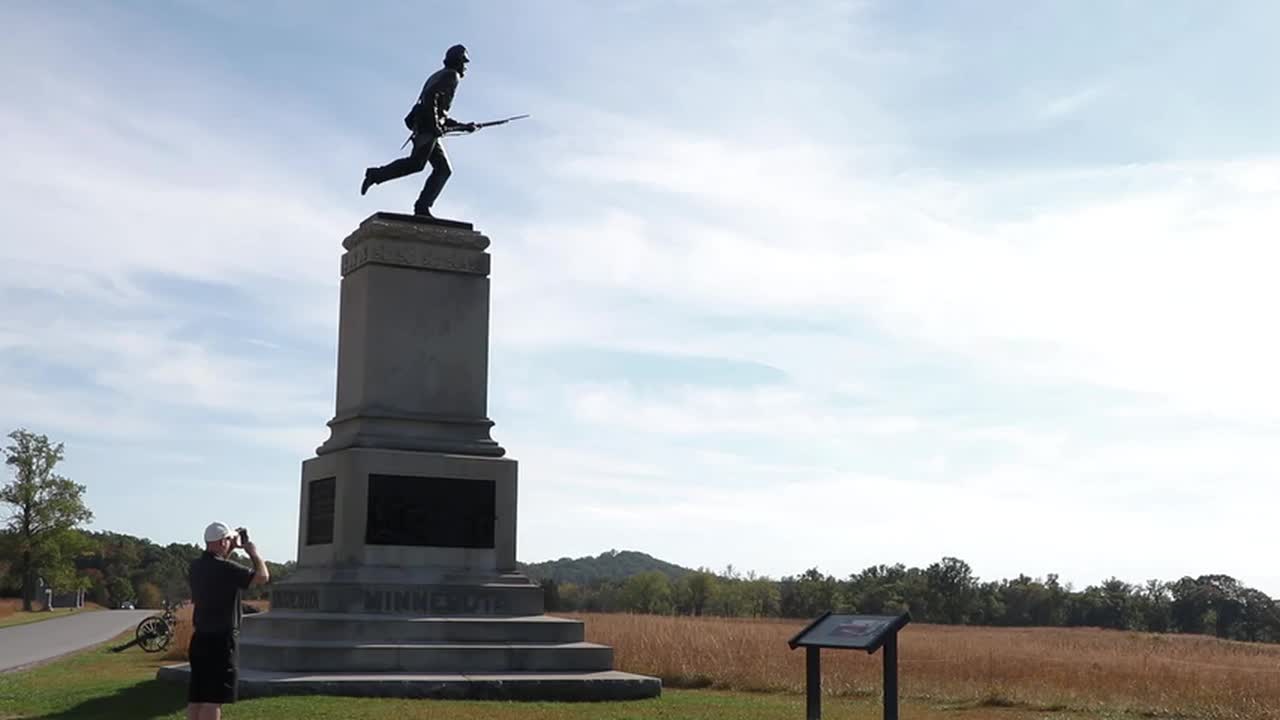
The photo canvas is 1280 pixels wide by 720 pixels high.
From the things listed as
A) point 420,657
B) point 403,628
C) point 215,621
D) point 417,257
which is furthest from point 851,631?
point 417,257

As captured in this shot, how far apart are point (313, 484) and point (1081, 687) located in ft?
35.4

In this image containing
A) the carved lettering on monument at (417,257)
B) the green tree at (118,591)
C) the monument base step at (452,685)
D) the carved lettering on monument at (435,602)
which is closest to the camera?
the monument base step at (452,685)

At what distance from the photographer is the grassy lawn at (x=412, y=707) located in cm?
1494

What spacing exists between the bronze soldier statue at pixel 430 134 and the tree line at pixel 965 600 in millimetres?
49803

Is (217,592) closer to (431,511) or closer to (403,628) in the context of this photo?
(403,628)

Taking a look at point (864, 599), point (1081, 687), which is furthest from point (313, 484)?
point (864, 599)

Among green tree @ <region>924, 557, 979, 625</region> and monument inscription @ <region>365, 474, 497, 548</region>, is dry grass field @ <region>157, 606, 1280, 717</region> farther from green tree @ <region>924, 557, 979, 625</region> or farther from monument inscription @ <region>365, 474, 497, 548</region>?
green tree @ <region>924, 557, 979, 625</region>

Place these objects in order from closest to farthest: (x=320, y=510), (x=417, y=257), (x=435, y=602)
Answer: (x=435, y=602)
(x=320, y=510)
(x=417, y=257)

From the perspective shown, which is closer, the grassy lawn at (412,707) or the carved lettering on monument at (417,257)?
the grassy lawn at (412,707)

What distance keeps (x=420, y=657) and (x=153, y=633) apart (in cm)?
1316

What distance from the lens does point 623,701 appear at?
1742 centimetres

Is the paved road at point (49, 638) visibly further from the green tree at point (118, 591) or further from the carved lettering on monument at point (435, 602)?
the green tree at point (118, 591)

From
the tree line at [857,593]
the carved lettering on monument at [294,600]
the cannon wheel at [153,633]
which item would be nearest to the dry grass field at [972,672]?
the carved lettering on monument at [294,600]

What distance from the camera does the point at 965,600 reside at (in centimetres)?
7556
